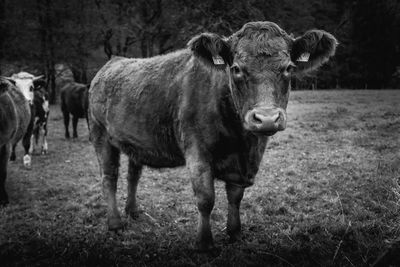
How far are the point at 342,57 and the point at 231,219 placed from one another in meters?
36.3

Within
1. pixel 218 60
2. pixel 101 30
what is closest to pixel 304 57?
pixel 218 60

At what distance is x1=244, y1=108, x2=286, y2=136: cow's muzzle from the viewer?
2.86 metres

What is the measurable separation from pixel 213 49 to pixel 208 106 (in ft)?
2.09


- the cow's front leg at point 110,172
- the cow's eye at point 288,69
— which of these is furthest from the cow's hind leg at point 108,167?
the cow's eye at point 288,69

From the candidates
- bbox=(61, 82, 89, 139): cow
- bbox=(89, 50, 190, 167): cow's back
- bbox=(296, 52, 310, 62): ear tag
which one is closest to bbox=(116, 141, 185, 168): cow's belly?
bbox=(89, 50, 190, 167): cow's back

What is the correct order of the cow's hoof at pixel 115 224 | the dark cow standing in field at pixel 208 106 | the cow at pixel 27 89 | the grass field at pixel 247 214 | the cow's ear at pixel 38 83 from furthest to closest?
the cow's ear at pixel 38 83, the cow at pixel 27 89, the cow's hoof at pixel 115 224, the grass field at pixel 247 214, the dark cow standing in field at pixel 208 106

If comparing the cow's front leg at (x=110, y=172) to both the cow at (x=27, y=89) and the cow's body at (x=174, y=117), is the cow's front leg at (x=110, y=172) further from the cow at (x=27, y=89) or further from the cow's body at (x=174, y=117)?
the cow at (x=27, y=89)

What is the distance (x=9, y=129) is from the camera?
6891 mm

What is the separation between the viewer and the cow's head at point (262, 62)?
9.72 ft

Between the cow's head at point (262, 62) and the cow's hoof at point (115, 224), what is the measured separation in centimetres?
279

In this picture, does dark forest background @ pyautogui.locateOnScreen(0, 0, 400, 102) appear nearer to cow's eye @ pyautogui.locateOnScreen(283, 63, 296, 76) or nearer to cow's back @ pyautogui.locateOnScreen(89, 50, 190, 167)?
cow's back @ pyautogui.locateOnScreen(89, 50, 190, 167)

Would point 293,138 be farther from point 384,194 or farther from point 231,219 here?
point 231,219

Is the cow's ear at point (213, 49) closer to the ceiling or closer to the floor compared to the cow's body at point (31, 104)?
closer to the ceiling

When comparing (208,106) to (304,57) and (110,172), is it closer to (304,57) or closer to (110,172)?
(304,57)
